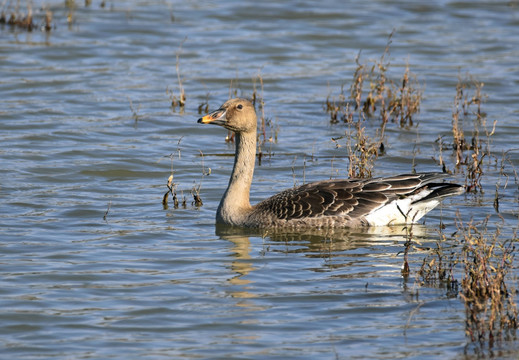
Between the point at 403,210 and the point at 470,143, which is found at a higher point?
the point at 470,143

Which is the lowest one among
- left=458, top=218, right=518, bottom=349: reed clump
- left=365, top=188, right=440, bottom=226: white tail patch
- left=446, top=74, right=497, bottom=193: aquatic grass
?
left=458, top=218, right=518, bottom=349: reed clump

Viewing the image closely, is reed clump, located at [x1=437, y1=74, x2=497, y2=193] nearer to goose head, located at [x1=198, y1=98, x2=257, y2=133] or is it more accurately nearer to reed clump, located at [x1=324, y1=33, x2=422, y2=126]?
reed clump, located at [x1=324, y1=33, x2=422, y2=126]

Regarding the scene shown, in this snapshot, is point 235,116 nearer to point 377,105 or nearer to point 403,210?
point 403,210

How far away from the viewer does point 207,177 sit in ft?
43.5

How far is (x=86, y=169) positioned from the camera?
13414mm

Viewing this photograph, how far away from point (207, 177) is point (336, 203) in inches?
113

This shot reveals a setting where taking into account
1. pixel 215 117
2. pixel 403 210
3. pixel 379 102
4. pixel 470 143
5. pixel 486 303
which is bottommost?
pixel 486 303

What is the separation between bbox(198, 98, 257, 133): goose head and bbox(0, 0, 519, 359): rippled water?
115 cm

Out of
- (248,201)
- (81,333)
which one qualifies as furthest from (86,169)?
(81,333)

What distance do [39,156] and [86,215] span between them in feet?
9.52

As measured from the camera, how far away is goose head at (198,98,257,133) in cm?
1087

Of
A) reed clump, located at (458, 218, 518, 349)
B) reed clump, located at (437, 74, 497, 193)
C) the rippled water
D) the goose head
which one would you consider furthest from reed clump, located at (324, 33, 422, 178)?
reed clump, located at (458, 218, 518, 349)

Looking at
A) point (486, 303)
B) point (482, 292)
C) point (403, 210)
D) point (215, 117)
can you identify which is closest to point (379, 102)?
point (403, 210)

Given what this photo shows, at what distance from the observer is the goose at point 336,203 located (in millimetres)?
10828
